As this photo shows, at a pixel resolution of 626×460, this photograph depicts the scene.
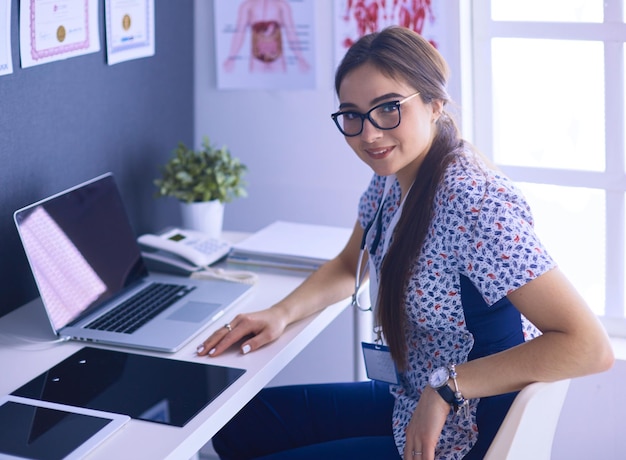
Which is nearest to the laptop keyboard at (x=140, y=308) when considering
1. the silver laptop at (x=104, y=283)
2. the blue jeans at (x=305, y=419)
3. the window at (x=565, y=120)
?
the silver laptop at (x=104, y=283)

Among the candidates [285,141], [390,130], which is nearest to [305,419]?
[390,130]

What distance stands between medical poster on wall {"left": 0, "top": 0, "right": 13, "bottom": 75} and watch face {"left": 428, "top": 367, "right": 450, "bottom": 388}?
1117 mm

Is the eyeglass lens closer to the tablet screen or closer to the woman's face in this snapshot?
the woman's face

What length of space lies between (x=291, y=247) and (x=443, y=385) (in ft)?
2.76

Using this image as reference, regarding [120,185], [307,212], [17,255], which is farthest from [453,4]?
[17,255]

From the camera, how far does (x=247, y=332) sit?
1.81 m

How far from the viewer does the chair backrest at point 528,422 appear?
139 cm

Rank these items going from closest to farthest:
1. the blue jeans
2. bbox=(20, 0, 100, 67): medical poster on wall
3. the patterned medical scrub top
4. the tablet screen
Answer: the tablet screen < the patterned medical scrub top < the blue jeans < bbox=(20, 0, 100, 67): medical poster on wall

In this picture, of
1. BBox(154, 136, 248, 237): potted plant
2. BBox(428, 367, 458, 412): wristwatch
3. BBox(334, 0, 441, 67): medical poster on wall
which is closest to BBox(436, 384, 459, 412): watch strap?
BBox(428, 367, 458, 412): wristwatch

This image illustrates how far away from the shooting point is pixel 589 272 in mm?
2510

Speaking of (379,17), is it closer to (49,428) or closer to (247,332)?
(247,332)

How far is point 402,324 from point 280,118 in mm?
1132

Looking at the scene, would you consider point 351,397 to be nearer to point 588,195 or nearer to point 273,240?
point 273,240

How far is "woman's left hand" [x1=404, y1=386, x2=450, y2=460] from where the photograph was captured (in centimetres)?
152
